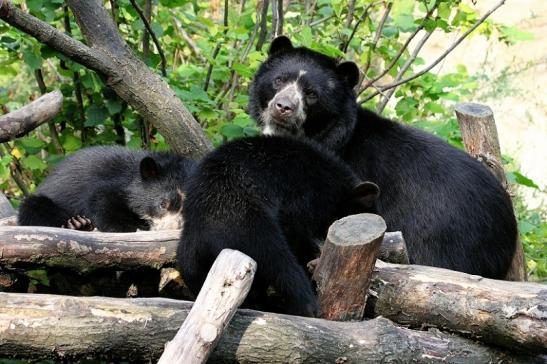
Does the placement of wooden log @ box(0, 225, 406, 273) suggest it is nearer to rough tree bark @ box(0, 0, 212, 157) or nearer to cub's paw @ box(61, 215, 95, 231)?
cub's paw @ box(61, 215, 95, 231)

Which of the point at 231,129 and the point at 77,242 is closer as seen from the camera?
the point at 77,242

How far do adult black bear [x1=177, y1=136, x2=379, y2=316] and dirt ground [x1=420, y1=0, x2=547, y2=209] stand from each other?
679 cm

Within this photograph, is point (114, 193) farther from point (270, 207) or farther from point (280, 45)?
point (270, 207)

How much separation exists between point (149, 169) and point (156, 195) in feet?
0.59

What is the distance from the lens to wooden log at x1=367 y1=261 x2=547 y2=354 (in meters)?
3.88

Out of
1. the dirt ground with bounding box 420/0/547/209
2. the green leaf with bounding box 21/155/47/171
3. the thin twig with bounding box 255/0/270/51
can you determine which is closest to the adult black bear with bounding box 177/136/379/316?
the green leaf with bounding box 21/155/47/171

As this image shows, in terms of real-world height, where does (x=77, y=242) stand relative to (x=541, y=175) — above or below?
above

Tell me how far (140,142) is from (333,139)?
205cm

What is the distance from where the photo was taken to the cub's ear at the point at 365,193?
457cm

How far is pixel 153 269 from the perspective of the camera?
4.70 m

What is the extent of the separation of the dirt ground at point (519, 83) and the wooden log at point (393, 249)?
266 inches

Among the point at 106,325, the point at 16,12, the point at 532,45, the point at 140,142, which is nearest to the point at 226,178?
the point at 106,325

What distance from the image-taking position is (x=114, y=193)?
5.80m

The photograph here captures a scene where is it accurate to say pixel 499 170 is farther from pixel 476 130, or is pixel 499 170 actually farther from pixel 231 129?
pixel 231 129
